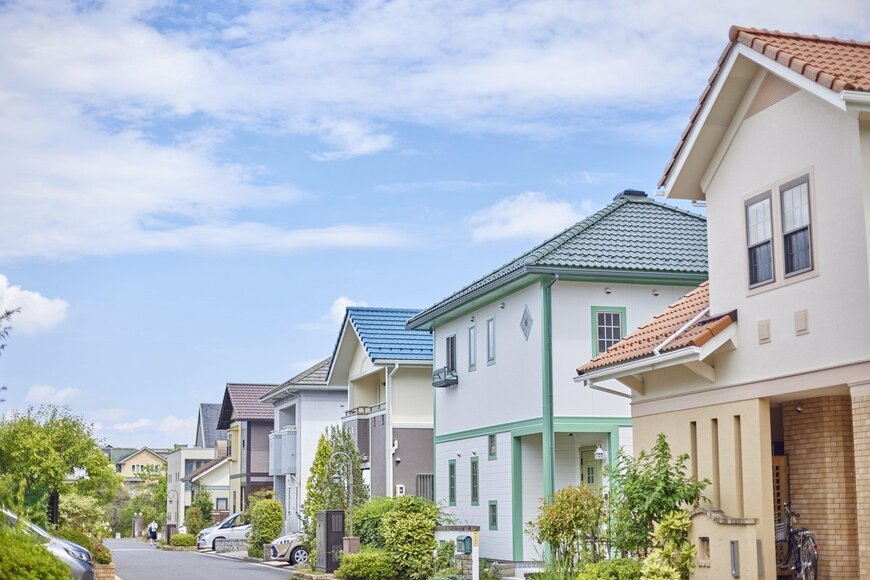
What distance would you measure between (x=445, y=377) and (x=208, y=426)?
2749 inches

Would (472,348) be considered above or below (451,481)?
above

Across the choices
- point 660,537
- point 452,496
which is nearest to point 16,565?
point 660,537

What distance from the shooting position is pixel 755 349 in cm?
1723

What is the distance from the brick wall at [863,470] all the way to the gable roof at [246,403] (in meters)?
50.1

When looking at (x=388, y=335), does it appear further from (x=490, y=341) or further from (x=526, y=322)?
(x=526, y=322)

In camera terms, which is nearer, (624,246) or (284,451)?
(624,246)

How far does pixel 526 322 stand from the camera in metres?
27.8

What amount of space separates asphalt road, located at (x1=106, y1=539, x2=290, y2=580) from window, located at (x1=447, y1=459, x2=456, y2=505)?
200 inches

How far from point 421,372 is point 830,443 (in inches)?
922

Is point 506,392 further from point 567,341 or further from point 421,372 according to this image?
point 421,372

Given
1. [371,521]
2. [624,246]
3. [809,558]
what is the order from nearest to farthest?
[809,558], [624,246], [371,521]

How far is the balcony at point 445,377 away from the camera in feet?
107

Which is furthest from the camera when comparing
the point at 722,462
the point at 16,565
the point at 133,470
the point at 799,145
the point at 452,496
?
the point at 133,470

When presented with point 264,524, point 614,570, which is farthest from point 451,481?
point 264,524
